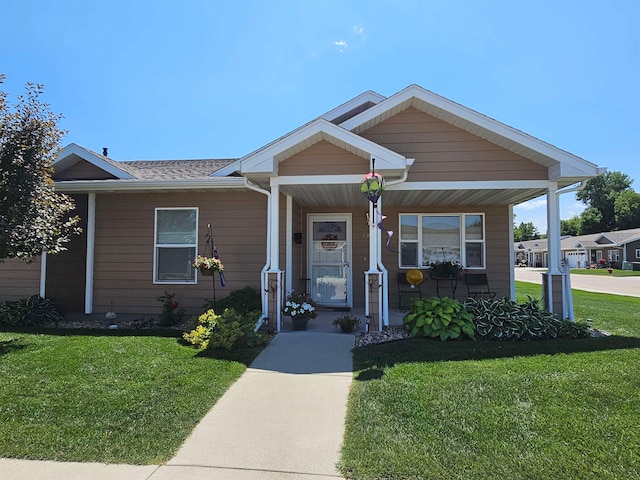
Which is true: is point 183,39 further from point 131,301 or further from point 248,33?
point 131,301

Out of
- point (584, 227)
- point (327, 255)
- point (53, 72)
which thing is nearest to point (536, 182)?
point (327, 255)

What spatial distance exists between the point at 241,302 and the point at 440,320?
137 inches

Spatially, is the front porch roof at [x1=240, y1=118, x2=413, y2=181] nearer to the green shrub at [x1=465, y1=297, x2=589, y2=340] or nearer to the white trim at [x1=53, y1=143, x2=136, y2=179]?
the green shrub at [x1=465, y1=297, x2=589, y2=340]

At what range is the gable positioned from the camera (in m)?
7.96

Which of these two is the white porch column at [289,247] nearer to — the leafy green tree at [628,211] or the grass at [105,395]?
the grass at [105,395]

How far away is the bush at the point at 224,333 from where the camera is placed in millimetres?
5172

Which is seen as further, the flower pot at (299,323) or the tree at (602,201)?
the tree at (602,201)

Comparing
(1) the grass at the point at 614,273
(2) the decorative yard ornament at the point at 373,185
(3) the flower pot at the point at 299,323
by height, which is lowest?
(1) the grass at the point at 614,273

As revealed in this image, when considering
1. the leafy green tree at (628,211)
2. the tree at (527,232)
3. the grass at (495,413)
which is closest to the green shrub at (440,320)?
the grass at (495,413)

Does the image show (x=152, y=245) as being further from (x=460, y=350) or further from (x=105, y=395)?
(x=460, y=350)

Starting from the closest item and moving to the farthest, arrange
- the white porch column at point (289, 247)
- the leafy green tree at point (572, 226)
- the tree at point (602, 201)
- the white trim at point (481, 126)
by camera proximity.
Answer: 1. the white trim at point (481, 126)
2. the white porch column at point (289, 247)
3. the tree at point (602, 201)
4. the leafy green tree at point (572, 226)

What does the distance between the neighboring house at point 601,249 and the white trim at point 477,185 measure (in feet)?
118

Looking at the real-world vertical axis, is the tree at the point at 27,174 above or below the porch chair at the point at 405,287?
above

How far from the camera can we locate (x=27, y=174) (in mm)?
5363
